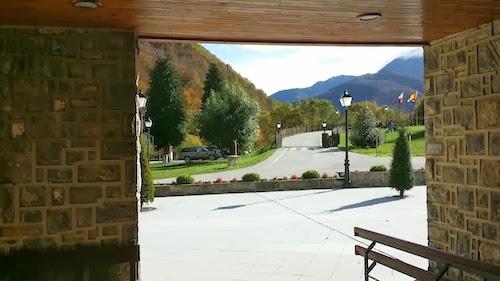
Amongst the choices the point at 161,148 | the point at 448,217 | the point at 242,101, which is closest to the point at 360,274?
the point at 448,217

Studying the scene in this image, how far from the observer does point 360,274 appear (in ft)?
18.7

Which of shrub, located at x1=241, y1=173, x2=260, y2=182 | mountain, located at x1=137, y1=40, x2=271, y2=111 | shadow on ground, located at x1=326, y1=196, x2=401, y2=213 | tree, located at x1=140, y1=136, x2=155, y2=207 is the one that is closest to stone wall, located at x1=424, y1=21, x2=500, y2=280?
shadow on ground, located at x1=326, y1=196, x2=401, y2=213

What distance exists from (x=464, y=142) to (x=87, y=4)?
3.43 m

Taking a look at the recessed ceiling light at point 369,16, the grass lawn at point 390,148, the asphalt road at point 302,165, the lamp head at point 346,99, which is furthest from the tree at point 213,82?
the recessed ceiling light at point 369,16

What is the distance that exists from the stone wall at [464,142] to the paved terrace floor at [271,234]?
0.97 m

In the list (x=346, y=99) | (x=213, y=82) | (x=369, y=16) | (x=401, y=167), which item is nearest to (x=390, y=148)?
(x=346, y=99)

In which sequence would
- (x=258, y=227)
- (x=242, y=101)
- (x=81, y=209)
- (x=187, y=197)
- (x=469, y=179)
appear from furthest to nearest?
(x=242, y=101), (x=187, y=197), (x=258, y=227), (x=469, y=179), (x=81, y=209)

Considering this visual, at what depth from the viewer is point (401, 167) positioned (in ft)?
44.1

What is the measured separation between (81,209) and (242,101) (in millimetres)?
31983

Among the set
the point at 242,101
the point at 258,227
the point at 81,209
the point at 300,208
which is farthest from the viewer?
the point at 242,101

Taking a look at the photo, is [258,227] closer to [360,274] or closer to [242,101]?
[360,274]

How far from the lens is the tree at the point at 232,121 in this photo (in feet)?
117

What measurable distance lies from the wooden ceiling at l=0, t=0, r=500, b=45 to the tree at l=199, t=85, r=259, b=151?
3065 cm

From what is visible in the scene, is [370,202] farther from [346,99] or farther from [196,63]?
[196,63]
